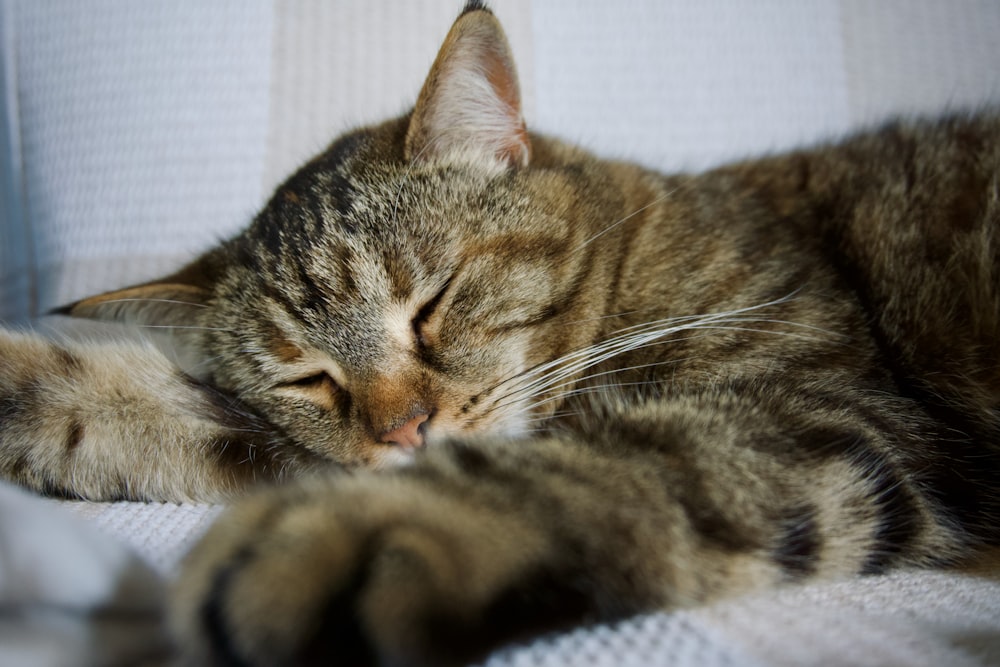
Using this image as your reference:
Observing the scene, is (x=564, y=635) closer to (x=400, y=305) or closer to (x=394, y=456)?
(x=394, y=456)

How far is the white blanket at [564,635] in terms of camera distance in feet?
1.64

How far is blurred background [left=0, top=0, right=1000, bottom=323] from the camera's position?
4.85 feet

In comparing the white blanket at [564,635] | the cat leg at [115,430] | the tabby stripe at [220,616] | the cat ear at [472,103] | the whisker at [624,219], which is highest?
the cat ear at [472,103]

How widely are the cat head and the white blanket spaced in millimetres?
360

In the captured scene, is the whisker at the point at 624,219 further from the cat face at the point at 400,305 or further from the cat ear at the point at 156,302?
the cat ear at the point at 156,302

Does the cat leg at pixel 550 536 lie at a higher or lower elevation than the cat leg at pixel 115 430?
higher

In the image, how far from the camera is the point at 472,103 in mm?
999

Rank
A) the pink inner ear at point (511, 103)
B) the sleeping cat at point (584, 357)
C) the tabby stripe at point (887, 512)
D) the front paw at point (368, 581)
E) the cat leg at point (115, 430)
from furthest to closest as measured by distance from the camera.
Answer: the pink inner ear at point (511, 103) → the cat leg at point (115, 430) → the tabby stripe at point (887, 512) → the sleeping cat at point (584, 357) → the front paw at point (368, 581)

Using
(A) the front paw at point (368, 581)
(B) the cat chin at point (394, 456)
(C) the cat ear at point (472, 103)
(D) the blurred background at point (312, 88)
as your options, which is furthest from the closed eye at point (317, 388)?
(D) the blurred background at point (312, 88)

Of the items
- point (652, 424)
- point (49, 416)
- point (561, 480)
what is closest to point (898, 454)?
point (652, 424)

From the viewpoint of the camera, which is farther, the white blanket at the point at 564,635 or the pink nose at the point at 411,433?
the pink nose at the point at 411,433

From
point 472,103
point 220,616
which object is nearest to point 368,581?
point 220,616

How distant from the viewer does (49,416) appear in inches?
34.4

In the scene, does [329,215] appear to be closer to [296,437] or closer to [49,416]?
[296,437]
